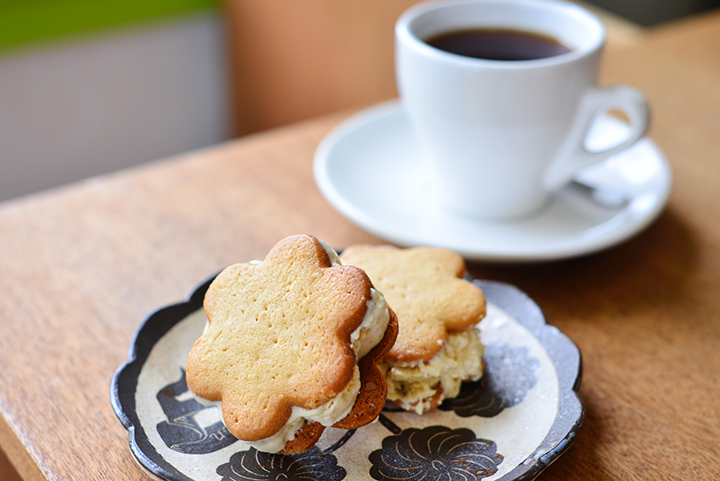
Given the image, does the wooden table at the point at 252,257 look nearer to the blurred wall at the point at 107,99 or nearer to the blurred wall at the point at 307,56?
the blurred wall at the point at 307,56

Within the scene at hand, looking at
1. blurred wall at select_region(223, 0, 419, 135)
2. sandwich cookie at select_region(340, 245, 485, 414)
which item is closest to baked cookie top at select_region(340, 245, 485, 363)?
sandwich cookie at select_region(340, 245, 485, 414)

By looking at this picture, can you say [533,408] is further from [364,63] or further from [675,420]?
[364,63]

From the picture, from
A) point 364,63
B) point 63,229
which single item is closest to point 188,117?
point 364,63

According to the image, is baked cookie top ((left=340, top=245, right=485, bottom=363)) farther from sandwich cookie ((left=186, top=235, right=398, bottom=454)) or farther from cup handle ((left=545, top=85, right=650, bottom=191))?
cup handle ((left=545, top=85, right=650, bottom=191))

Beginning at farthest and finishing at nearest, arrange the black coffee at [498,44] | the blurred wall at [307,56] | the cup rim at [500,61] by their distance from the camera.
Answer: the blurred wall at [307,56], the black coffee at [498,44], the cup rim at [500,61]

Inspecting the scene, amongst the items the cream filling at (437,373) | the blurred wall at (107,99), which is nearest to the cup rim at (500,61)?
the cream filling at (437,373)
